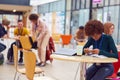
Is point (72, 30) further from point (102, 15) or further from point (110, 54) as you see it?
point (110, 54)

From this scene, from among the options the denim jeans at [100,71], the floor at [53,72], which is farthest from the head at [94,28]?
the floor at [53,72]

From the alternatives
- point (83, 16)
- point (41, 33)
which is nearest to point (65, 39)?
point (41, 33)

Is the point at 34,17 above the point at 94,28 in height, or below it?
above

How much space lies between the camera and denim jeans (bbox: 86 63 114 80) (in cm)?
384

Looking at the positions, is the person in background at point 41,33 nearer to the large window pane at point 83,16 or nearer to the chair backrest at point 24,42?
the chair backrest at point 24,42

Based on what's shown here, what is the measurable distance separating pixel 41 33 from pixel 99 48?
411 centimetres

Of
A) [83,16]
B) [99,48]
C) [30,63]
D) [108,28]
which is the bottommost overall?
[30,63]

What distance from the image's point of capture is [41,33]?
7.94m

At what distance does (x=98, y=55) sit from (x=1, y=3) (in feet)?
74.5

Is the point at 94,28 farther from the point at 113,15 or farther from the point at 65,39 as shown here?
the point at 113,15

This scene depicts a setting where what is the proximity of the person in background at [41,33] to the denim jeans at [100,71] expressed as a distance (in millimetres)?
3944

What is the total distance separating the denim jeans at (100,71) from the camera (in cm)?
384

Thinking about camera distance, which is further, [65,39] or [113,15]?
[113,15]

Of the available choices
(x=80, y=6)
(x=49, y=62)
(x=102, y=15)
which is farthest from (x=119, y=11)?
(x=49, y=62)
